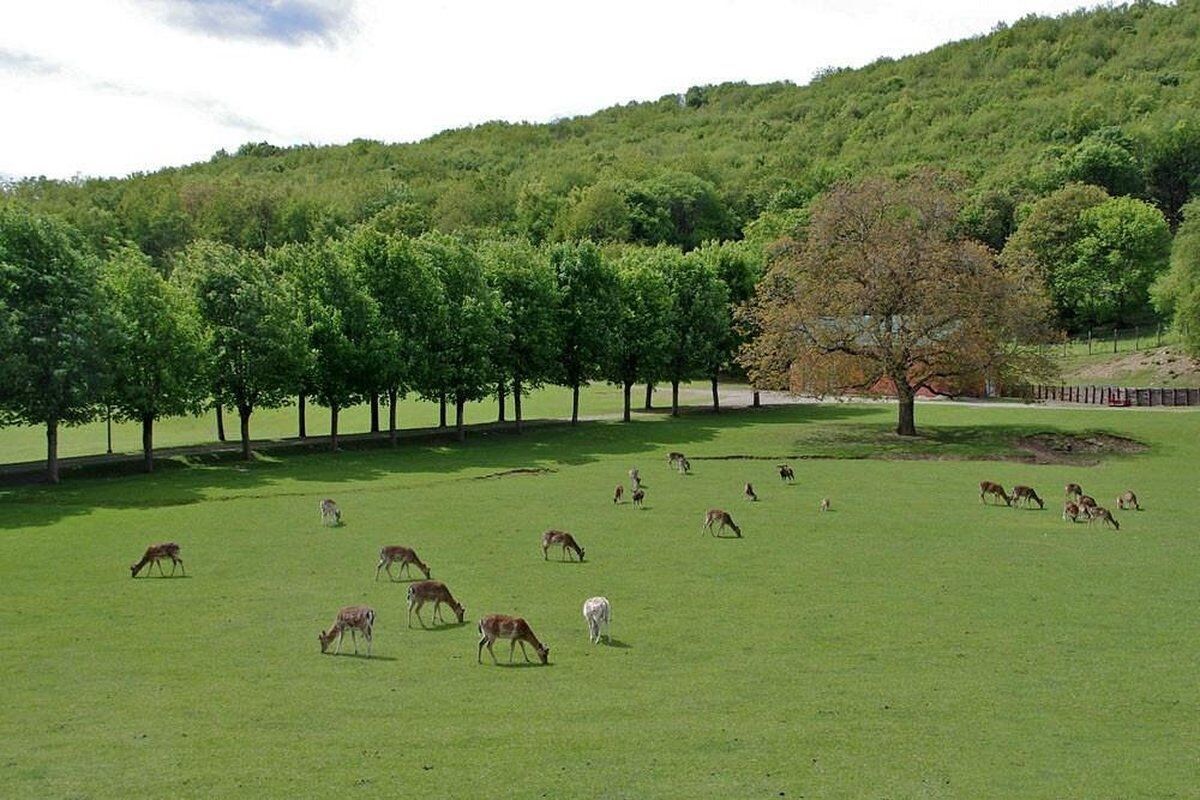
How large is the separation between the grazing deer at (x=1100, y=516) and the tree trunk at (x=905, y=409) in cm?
2870

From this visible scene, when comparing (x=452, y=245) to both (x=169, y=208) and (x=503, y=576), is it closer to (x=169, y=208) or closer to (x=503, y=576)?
(x=503, y=576)

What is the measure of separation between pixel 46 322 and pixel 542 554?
29962mm

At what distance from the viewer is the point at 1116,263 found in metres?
120

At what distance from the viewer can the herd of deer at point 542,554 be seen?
21.7 meters

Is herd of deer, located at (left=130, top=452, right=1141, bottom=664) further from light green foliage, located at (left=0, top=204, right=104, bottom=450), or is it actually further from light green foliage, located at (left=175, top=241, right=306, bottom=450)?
light green foliage, located at (left=175, top=241, right=306, bottom=450)

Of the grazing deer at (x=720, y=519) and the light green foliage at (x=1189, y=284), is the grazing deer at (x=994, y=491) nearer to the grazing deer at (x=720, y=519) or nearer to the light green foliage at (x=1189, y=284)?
the grazing deer at (x=720, y=519)

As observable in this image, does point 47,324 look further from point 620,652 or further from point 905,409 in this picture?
point 905,409

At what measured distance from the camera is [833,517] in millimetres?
40000

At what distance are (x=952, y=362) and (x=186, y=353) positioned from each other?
45.1 m

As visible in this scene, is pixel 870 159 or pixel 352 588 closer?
pixel 352 588


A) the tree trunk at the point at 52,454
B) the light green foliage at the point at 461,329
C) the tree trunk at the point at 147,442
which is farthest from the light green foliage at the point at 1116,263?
the tree trunk at the point at 52,454

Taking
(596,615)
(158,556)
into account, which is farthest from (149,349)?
(596,615)

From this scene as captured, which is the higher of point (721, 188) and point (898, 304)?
point (721, 188)

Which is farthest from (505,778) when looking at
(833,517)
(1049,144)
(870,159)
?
(870,159)
